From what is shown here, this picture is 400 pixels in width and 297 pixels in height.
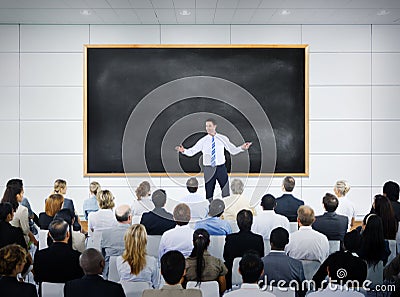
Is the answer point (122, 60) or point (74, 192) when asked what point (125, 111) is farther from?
point (74, 192)

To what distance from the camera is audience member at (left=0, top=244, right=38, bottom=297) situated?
3.67 metres

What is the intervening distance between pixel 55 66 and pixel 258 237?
5.83 metres

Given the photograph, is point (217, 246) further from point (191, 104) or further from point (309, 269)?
point (191, 104)

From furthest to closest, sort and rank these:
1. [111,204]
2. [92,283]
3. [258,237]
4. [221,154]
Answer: [221,154] < [111,204] < [258,237] < [92,283]

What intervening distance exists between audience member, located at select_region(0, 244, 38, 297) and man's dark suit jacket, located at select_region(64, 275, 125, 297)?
24 centimetres

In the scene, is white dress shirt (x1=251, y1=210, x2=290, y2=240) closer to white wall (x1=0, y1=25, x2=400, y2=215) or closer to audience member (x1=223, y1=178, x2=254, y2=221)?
audience member (x1=223, y1=178, x2=254, y2=221)

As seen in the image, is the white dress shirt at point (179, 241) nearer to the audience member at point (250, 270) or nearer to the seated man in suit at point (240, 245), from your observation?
the seated man in suit at point (240, 245)

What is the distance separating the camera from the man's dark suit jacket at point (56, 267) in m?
4.50

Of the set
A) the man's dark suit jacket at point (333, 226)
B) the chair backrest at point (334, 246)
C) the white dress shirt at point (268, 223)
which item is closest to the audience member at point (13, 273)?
the white dress shirt at point (268, 223)

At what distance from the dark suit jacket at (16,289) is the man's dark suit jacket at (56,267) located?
76cm

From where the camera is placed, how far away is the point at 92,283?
370 centimetres

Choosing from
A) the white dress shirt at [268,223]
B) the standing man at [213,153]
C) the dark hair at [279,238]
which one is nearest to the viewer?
the dark hair at [279,238]

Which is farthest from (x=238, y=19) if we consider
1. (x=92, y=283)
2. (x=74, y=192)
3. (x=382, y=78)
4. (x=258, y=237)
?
(x=92, y=283)

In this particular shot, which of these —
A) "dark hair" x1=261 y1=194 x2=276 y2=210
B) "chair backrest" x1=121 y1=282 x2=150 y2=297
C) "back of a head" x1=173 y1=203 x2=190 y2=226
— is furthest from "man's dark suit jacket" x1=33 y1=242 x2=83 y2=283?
"dark hair" x1=261 y1=194 x2=276 y2=210
